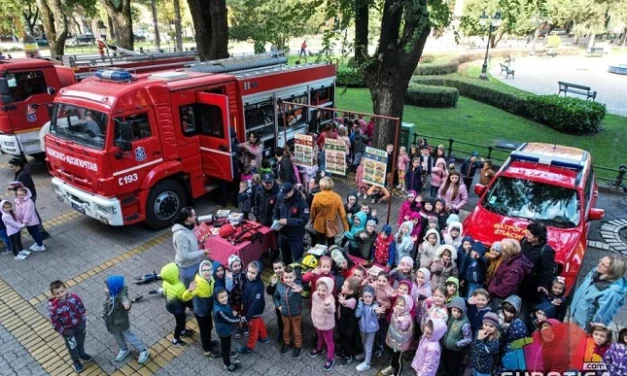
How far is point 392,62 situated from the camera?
1046 centimetres

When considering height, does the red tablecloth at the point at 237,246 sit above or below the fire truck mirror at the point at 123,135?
below

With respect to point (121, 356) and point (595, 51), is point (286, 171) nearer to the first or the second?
point (121, 356)

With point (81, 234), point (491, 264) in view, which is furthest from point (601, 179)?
point (81, 234)

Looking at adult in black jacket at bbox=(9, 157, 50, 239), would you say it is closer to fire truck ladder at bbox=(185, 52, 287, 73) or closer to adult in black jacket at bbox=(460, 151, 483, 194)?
fire truck ladder at bbox=(185, 52, 287, 73)

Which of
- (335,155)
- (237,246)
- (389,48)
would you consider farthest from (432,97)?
(237,246)

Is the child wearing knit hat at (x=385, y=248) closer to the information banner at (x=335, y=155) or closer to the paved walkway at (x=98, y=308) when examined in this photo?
the paved walkway at (x=98, y=308)

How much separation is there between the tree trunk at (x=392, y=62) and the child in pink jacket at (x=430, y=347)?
6394mm

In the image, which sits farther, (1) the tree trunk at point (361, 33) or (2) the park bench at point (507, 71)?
(2) the park bench at point (507, 71)

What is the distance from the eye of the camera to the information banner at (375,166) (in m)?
7.82

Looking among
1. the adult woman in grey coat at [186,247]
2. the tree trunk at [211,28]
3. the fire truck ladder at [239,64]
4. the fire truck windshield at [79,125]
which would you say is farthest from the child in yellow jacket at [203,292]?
the tree trunk at [211,28]

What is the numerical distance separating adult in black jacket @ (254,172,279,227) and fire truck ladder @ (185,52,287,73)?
448cm

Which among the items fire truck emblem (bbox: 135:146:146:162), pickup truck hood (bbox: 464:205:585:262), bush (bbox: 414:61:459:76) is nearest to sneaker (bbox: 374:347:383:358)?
pickup truck hood (bbox: 464:205:585:262)

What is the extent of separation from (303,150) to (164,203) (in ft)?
10.5

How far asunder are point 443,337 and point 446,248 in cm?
131
